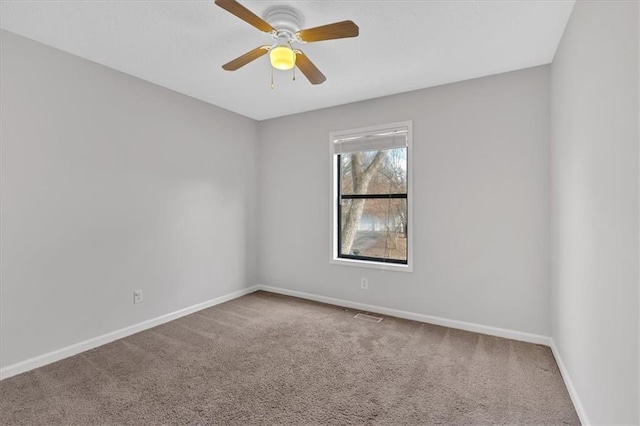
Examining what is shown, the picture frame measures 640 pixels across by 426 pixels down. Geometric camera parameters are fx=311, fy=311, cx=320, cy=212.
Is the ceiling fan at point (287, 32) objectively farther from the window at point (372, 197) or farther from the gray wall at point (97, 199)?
the window at point (372, 197)

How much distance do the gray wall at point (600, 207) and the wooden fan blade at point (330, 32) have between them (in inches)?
47.5

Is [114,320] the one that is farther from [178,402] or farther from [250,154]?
[250,154]

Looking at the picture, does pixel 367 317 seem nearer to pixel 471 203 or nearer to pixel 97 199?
pixel 471 203

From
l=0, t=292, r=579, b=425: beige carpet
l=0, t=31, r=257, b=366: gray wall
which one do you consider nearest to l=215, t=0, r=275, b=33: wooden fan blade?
l=0, t=31, r=257, b=366: gray wall

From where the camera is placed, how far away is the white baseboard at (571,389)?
5.73 ft

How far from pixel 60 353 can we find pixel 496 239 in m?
3.94

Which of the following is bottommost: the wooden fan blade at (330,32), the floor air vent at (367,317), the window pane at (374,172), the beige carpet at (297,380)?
the beige carpet at (297,380)

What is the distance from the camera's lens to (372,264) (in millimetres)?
3682

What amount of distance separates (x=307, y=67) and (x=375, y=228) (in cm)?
211

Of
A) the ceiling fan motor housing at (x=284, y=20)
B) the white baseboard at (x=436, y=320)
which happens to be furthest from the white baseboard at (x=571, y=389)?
the ceiling fan motor housing at (x=284, y=20)

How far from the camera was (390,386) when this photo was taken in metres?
2.16

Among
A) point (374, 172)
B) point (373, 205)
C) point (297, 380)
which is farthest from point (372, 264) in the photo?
point (297, 380)

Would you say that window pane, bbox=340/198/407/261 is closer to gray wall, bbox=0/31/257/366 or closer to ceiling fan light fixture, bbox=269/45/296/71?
gray wall, bbox=0/31/257/366

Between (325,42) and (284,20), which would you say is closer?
(284,20)
